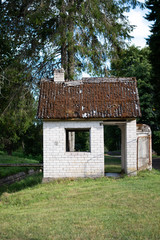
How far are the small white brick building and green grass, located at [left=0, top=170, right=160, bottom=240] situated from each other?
3.91ft

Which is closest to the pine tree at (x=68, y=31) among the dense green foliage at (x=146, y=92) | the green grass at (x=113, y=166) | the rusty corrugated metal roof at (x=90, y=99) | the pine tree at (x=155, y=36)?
the rusty corrugated metal roof at (x=90, y=99)

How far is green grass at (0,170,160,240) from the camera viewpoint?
6426mm

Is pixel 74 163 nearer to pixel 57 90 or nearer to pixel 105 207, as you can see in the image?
pixel 57 90

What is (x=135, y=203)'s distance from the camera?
8.95 meters

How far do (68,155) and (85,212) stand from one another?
6.26m

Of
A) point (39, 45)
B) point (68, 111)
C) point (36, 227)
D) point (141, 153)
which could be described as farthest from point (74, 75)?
point (36, 227)

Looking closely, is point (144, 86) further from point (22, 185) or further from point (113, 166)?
point (22, 185)

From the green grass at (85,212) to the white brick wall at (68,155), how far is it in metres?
1.06

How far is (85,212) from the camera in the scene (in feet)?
26.7

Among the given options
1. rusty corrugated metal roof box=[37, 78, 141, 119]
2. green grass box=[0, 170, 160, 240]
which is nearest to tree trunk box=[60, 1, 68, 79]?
rusty corrugated metal roof box=[37, 78, 141, 119]

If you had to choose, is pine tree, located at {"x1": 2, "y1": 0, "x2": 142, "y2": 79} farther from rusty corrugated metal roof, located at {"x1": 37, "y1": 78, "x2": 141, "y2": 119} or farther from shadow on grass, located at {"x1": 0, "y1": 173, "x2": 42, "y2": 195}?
shadow on grass, located at {"x1": 0, "y1": 173, "x2": 42, "y2": 195}

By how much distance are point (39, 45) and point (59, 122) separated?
6485mm

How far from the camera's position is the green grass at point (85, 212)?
21.1 ft

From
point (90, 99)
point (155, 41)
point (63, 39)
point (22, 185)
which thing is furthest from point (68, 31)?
point (155, 41)
